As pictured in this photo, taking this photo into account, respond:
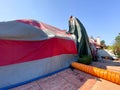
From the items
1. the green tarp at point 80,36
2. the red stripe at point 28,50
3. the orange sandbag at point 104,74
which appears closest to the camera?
the red stripe at point 28,50

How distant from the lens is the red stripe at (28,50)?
3.81m

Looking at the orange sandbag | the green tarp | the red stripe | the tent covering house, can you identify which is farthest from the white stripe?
the green tarp

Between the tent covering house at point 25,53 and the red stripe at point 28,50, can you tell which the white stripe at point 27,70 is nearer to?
the tent covering house at point 25,53

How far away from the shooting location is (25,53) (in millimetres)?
4359

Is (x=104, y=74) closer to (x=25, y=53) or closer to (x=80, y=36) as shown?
(x=25, y=53)

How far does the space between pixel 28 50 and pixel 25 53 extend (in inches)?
7.5

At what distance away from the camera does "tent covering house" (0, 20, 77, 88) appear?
3820 millimetres

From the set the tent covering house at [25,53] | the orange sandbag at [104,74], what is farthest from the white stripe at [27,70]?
the orange sandbag at [104,74]

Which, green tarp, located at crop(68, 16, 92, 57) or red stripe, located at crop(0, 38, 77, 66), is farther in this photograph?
green tarp, located at crop(68, 16, 92, 57)

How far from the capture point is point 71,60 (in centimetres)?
743

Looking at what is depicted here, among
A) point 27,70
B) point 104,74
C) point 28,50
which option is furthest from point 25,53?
point 104,74

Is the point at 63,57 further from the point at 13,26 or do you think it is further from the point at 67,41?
the point at 13,26

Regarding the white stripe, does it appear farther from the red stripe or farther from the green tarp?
the green tarp

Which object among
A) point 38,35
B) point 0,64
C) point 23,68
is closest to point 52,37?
point 38,35
